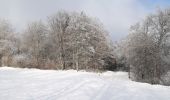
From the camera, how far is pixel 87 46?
5044 cm

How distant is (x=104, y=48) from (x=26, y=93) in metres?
42.4

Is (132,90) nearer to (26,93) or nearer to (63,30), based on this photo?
(26,93)

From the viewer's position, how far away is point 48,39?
189 ft

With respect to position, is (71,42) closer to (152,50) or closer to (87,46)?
(87,46)

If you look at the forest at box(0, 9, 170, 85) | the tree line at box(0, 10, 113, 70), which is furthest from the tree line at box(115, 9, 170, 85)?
the tree line at box(0, 10, 113, 70)

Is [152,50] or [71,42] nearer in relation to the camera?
[152,50]

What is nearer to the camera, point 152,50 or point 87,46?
point 152,50

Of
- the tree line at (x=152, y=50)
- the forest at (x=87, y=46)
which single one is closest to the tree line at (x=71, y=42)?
the forest at (x=87, y=46)

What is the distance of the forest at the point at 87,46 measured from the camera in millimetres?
39094

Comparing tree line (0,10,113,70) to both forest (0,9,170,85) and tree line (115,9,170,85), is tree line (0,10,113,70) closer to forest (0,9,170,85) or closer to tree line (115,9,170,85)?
forest (0,9,170,85)

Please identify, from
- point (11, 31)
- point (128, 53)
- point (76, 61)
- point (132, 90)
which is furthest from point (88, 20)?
point (132, 90)

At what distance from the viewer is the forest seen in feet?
128

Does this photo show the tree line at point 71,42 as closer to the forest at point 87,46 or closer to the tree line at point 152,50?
the forest at point 87,46

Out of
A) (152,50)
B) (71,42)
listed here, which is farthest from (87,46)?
(152,50)
